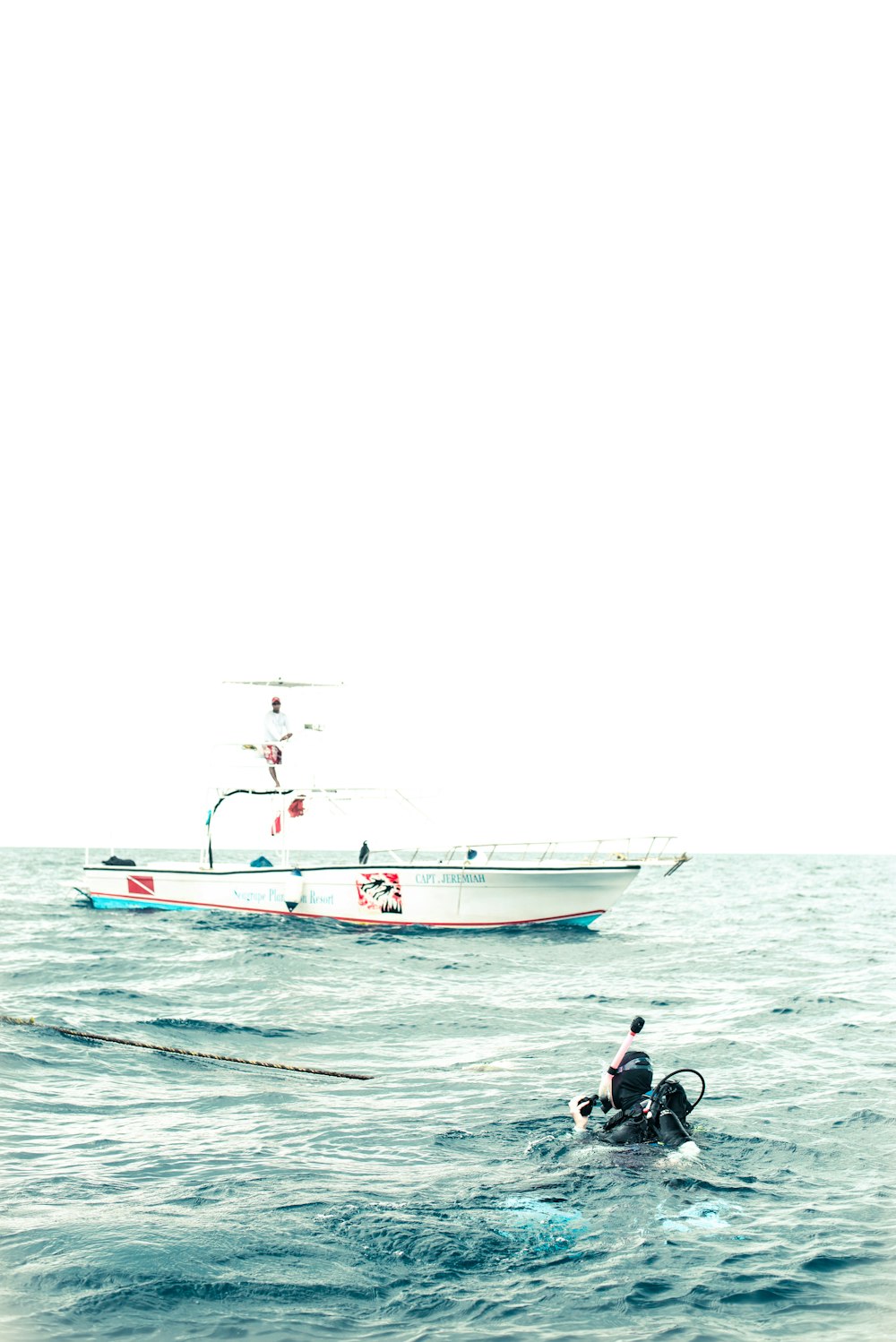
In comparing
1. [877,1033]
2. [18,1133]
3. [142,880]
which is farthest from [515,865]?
[18,1133]

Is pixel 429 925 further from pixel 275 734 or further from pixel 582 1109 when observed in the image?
pixel 582 1109

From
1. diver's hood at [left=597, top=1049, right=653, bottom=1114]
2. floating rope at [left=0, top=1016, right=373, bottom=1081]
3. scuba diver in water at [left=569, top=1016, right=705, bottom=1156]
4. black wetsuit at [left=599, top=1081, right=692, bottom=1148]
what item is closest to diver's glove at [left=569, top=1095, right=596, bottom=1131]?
scuba diver in water at [left=569, top=1016, right=705, bottom=1156]

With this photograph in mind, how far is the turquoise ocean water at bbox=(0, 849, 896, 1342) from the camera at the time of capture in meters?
7.24

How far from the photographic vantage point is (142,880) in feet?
101

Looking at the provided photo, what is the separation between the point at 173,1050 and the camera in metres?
14.5

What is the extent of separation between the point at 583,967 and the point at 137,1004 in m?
9.44

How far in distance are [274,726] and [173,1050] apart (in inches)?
624

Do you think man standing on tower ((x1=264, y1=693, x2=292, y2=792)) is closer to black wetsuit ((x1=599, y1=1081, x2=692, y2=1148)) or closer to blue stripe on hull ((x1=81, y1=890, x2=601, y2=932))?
blue stripe on hull ((x1=81, y1=890, x2=601, y2=932))

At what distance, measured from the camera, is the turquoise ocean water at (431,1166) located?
7242 millimetres

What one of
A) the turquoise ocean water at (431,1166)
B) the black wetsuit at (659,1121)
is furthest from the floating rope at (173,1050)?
the black wetsuit at (659,1121)

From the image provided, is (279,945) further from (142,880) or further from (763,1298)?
(763,1298)

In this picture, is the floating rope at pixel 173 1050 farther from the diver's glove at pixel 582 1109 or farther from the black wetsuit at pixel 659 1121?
the black wetsuit at pixel 659 1121

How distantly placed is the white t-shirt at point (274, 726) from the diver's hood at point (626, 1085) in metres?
20.4

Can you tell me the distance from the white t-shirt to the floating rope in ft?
46.0
